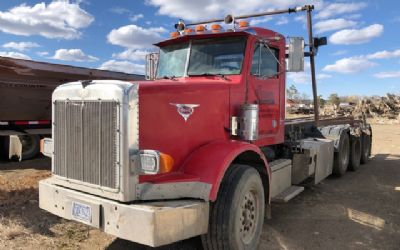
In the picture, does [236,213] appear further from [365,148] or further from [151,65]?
[365,148]

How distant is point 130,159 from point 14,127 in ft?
27.0

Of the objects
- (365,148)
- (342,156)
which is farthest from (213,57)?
(365,148)

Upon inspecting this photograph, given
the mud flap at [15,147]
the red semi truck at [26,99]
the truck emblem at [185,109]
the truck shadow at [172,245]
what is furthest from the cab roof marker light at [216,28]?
the mud flap at [15,147]

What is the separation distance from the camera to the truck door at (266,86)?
563 centimetres

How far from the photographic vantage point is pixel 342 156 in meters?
9.88

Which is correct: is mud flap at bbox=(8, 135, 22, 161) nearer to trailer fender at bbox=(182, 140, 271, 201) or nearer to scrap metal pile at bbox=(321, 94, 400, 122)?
trailer fender at bbox=(182, 140, 271, 201)

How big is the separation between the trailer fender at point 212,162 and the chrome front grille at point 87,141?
2.60 ft

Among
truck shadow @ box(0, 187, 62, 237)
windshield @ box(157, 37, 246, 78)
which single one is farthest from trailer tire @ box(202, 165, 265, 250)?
truck shadow @ box(0, 187, 62, 237)

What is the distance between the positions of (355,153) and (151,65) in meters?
6.94

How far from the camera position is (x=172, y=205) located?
3930mm

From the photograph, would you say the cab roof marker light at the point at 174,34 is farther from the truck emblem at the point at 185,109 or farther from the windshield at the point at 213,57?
the truck emblem at the point at 185,109

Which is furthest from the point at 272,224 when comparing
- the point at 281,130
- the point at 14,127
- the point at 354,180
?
the point at 14,127

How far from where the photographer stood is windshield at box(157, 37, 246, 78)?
537cm

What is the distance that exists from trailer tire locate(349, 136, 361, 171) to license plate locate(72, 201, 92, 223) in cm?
828
